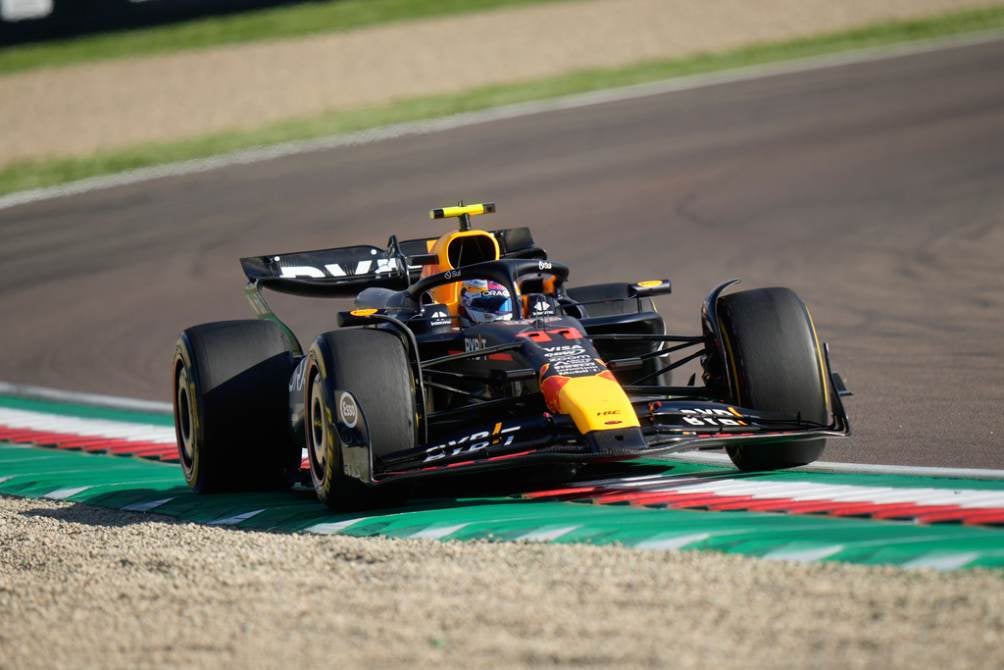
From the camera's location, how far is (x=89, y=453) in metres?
11.5

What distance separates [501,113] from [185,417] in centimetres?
1748

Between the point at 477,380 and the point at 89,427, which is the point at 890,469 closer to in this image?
the point at 477,380

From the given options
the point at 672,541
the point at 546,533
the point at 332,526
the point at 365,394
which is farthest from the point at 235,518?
the point at 672,541

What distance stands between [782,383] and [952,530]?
1.75 metres

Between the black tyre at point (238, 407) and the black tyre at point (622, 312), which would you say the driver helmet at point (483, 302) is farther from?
the black tyre at point (238, 407)

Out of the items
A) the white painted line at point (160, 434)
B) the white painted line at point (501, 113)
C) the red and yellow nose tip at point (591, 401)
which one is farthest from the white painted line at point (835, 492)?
the white painted line at point (501, 113)

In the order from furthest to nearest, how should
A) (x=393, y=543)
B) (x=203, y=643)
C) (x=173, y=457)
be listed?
(x=173, y=457), (x=393, y=543), (x=203, y=643)

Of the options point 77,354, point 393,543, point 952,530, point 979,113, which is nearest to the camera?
point 952,530

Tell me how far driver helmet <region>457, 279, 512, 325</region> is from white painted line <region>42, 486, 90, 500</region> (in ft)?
8.70

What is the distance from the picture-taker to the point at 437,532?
7336 mm

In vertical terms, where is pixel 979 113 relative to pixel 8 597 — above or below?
above

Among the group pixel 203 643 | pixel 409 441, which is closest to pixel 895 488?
pixel 409 441

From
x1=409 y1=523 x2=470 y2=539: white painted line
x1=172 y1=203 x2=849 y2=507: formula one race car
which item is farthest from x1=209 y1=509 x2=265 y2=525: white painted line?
x1=409 y1=523 x2=470 y2=539: white painted line

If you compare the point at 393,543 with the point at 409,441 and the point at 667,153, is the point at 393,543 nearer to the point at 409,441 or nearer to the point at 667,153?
the point at 409,441
